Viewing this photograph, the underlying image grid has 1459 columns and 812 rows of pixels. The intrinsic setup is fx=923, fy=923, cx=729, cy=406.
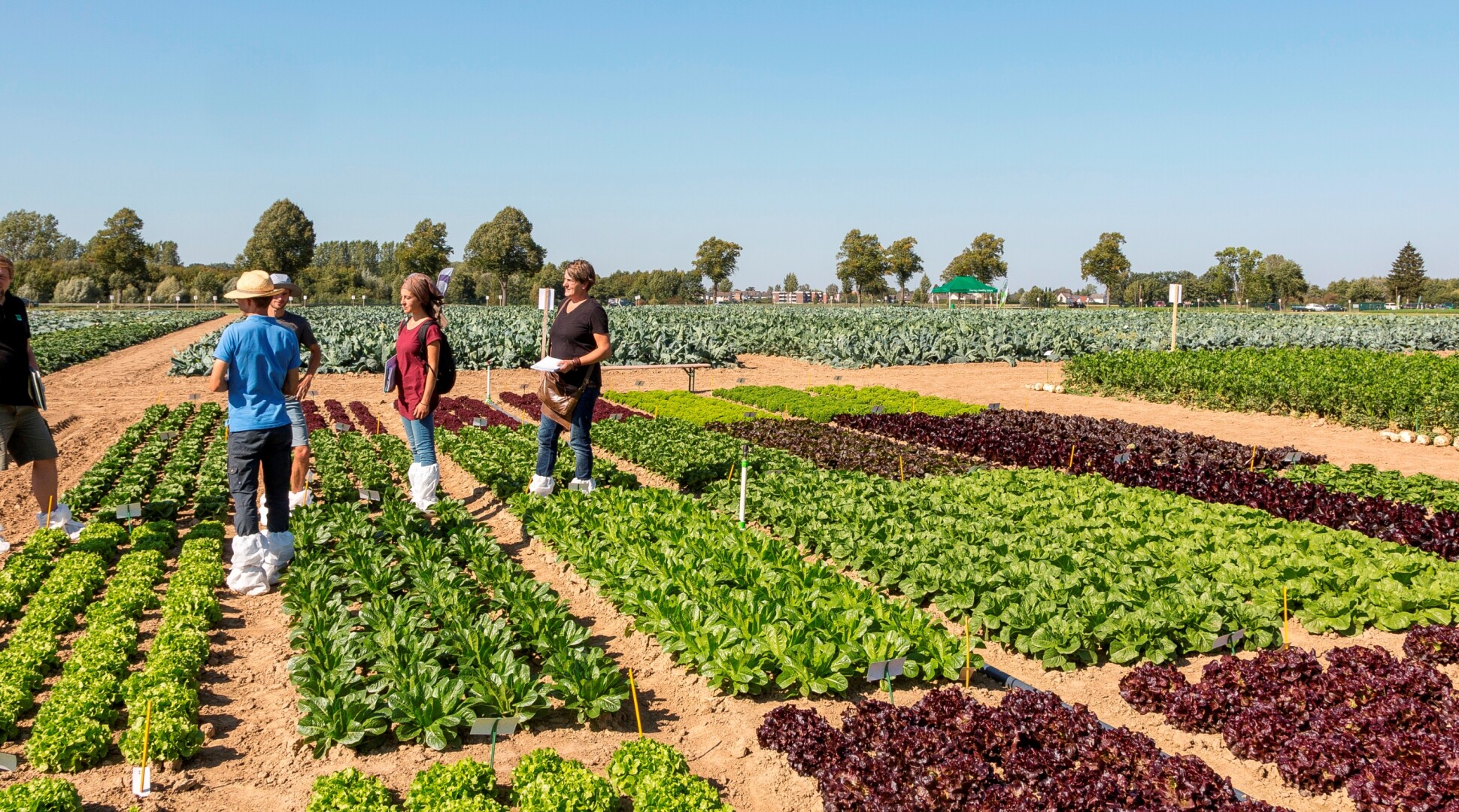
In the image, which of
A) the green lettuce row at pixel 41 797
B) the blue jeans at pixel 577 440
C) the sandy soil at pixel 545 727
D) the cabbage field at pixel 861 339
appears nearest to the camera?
the green lettuce row at pixel 41 797

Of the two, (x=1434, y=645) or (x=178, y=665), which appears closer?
(x=178, y=665)

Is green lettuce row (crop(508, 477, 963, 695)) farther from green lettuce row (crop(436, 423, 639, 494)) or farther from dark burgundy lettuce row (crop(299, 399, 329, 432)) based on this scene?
dark burgundy lettuce row (crop(299, 399, 329, 432))

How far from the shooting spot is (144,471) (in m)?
9.49

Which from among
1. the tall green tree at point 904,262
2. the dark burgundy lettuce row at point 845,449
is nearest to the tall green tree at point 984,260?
the tall green tree at point 904,262

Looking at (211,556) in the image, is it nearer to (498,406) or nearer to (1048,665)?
(1048,665)

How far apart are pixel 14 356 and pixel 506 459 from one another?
→ 462 cm

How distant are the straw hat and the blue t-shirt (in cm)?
16

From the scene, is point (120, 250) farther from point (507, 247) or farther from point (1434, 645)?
point (1434, 645)

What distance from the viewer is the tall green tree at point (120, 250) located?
3273 inches

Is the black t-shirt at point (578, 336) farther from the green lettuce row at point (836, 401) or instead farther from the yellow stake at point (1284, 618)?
the green lettuce row at point (836, 401)

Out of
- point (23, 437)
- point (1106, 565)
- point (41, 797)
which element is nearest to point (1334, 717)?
point (1106, 565)

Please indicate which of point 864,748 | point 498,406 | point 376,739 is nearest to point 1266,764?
point 864,748

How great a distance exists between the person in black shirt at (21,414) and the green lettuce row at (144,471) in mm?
418

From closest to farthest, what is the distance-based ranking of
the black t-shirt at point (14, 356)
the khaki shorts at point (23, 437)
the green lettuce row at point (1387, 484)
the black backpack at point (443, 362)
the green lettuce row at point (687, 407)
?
the black t-shirt at point (14, 356)
the khaki shorts at point (23, 437)
the black backpack at point (443, 362)
the green lettuce row at point (1387, 484)
the green lettuce row at point (687, 407)
